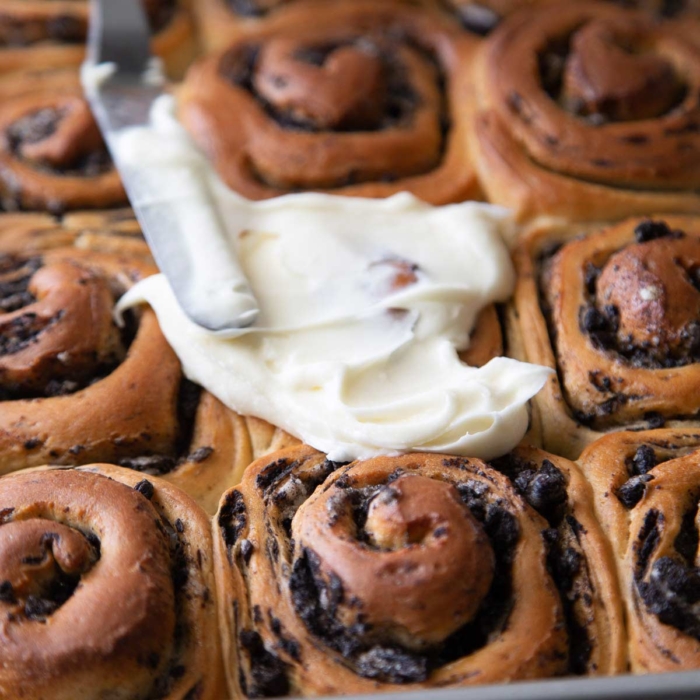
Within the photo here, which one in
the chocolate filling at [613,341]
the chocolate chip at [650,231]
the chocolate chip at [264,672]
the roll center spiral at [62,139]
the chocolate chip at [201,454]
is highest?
the chocolate chip at [650,231]

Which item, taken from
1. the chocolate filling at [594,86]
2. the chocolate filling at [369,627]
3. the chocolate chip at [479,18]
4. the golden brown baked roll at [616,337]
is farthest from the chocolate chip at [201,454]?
the chocolate chip at [479,18]

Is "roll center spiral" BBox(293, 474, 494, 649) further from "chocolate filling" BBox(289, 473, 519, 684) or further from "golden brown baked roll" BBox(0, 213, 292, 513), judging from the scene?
"golden brown baked roll" BBox(0, 213, 292, 513)

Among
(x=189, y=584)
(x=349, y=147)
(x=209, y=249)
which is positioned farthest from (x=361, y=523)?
(x=349, y=147)

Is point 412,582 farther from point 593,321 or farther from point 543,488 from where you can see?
point 593,321

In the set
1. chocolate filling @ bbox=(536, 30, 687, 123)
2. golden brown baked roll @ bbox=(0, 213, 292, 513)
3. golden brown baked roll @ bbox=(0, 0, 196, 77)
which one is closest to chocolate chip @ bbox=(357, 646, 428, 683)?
golden brown baked roll @ bbox=(0, 213, 292, 513)

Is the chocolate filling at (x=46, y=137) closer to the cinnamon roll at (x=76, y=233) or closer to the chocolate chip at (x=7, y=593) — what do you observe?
the cinnamon roll at (x=76, y=233)

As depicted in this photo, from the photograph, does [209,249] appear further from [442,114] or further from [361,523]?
[442,114]
